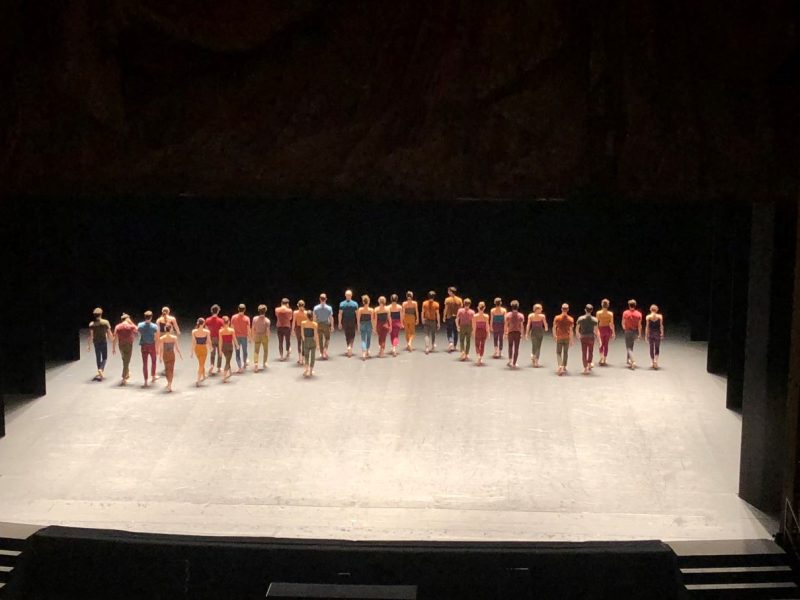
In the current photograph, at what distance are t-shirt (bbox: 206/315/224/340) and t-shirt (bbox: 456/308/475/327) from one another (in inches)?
149

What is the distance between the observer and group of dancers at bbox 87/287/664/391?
1310 centimetres

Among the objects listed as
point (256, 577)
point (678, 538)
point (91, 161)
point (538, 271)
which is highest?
point (91, 161)

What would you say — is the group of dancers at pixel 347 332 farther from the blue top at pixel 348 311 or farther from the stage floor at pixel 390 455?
the stage floor at pixel 390 455

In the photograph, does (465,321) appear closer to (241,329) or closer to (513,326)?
(513,326)

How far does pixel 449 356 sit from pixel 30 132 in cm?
1104

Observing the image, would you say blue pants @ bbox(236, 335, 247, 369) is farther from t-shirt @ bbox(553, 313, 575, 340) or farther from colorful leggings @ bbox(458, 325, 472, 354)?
t-shirt @ bbox(553, 313, 575, 340)

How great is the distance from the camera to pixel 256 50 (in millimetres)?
4559

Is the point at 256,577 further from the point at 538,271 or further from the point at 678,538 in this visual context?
the point at 538,271

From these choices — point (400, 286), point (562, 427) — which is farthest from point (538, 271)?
point (562, 427)

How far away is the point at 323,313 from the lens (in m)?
14.3

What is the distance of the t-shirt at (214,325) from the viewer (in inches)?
531

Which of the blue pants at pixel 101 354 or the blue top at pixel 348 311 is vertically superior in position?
the blue top at pixel 348 311

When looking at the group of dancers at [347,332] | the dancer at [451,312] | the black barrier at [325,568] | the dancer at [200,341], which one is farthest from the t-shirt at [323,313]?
the black barrier at [325,568]

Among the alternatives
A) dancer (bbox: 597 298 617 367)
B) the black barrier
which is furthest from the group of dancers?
the black barrier
